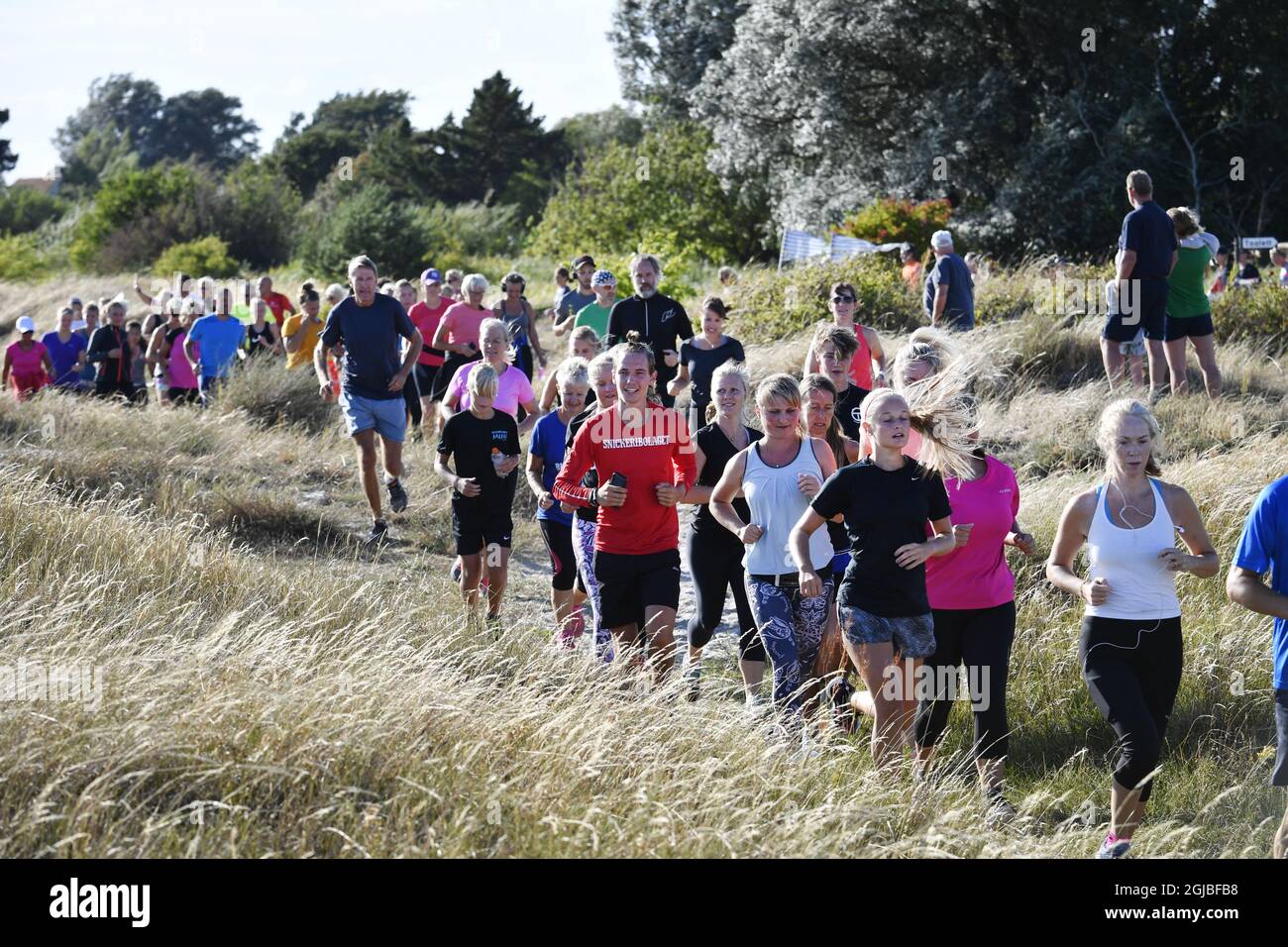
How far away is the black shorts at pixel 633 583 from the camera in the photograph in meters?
6.10

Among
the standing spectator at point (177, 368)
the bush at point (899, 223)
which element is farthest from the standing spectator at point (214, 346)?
the bush at point (899, 223)

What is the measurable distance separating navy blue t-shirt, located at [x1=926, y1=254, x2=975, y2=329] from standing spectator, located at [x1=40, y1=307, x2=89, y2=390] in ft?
32.5

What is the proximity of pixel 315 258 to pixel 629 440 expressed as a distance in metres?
30.5

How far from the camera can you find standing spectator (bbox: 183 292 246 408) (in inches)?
546

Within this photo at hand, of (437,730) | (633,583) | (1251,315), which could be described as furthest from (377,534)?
(1251,315)

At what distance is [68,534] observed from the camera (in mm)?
7008

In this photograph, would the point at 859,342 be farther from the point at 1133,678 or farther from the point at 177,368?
the point at 177,368

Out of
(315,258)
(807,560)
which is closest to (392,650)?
(807,560)

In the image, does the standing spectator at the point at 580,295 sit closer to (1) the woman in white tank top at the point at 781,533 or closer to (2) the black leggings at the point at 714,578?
(2) the black leggings at the point at 714,578

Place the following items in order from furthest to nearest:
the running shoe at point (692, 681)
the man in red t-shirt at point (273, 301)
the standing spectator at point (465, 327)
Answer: the man in red t-shirt at point (273, 301) < the standing spectator at point (465, 327) < the running shoe at point (692, 681)

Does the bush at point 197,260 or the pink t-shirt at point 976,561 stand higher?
the bush at point 197,260

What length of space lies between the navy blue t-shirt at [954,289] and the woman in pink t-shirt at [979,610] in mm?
7334
